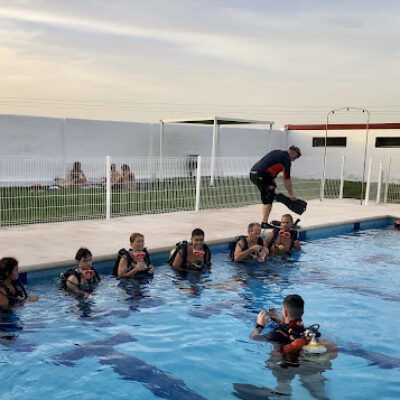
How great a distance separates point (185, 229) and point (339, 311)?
480cm

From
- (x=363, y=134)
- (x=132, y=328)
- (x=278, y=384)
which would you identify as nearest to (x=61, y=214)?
(x=132, y=328)

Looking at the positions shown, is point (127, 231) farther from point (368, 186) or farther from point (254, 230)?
point (368, 186)

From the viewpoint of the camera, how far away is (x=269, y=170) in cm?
1087

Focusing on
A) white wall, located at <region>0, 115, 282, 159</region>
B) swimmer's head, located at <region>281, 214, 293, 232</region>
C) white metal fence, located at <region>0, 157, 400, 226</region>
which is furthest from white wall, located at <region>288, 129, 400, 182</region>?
swimmer's head, located at <region>281, 214, 293, 232</region>

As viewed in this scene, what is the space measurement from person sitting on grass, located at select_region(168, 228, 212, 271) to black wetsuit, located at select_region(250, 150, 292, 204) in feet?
10.1

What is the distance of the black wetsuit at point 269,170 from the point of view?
10.8 m

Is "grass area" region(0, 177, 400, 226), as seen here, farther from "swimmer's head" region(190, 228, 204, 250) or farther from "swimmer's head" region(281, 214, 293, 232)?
"swimmer's head" region(281, 214, 293, 232)

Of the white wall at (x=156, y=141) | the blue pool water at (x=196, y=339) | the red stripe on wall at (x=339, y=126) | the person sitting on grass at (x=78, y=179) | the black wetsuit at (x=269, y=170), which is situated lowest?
the blue pool water at (x=196, y=339)

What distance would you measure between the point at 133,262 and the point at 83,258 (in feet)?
3.34

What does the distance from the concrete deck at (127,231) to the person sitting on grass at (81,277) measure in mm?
801

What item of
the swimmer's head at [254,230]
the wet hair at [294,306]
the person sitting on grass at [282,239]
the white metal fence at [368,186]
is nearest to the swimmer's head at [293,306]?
the wet hair at [294,306]

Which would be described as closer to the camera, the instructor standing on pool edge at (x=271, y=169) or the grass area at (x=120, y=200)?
the instructor standing on pool edge at (x=271, y=169)

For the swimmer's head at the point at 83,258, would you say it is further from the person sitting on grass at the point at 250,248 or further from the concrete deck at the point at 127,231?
the person sitting on grass at the point at 250,248

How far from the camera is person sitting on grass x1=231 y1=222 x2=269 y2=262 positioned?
8820mm
